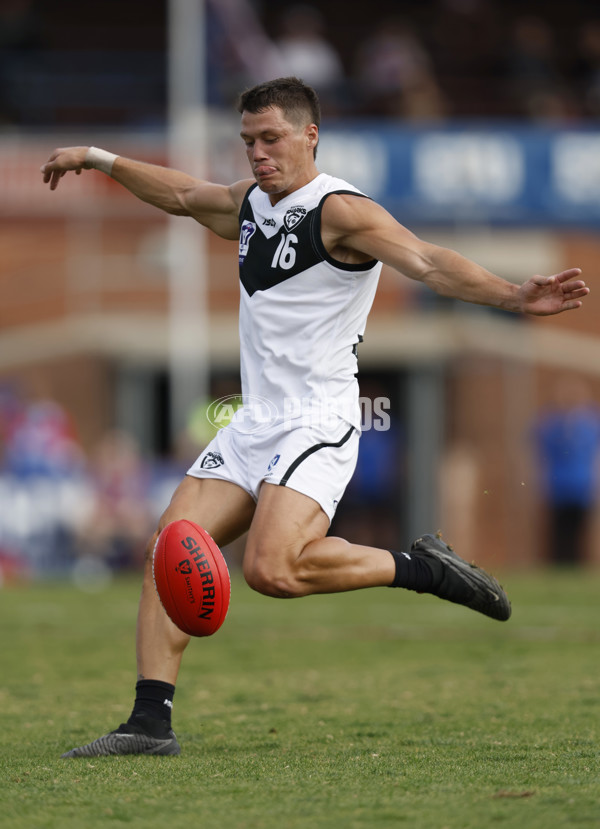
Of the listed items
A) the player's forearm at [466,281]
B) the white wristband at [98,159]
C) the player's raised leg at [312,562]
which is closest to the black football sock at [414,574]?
the player's raised leg at [312,562]

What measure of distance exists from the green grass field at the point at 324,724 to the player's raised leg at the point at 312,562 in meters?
0.59

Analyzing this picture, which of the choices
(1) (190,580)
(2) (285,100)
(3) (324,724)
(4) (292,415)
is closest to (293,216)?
Result: (2) (285,100)

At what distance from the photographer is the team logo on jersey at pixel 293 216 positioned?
16.9 ft

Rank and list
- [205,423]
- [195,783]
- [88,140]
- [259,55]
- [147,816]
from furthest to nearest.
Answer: [259,55]
[88,140]
[205,423]
[195,783]
[147,816]

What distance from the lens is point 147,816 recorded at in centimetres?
393

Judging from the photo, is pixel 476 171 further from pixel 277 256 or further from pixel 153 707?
pixel 153 707

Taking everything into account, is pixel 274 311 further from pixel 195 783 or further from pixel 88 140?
pixel 88 140

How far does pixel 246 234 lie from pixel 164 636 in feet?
5.00

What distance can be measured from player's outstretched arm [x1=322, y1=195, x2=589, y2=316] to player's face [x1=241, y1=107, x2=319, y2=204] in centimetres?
21

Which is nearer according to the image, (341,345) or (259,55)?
(341,345)

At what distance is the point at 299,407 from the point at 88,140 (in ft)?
42.5

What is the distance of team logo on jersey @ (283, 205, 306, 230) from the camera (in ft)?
16.9

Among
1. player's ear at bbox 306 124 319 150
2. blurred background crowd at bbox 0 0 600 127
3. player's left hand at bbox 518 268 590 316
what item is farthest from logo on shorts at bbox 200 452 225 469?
blurred background crowd at bbox 0 0 600 127

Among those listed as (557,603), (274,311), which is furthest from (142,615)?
(557,603)
